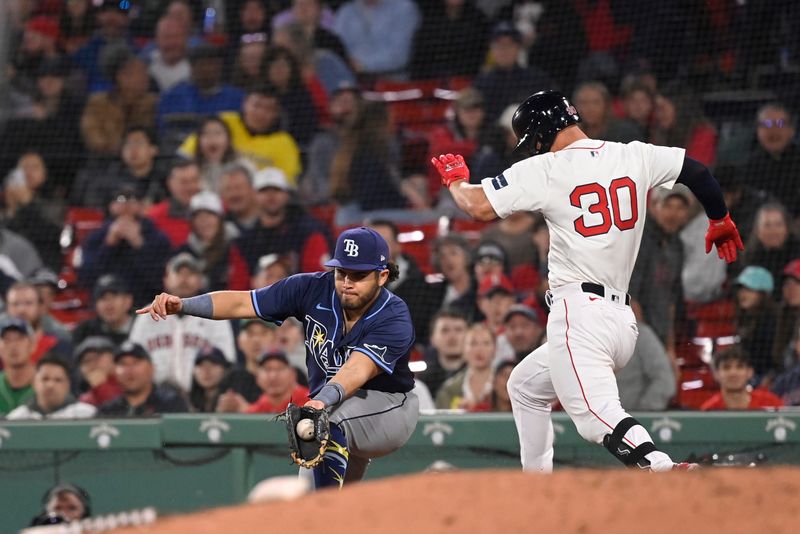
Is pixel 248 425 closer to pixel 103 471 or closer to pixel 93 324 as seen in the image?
pixel 103 471

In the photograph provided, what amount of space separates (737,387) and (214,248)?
3.48m

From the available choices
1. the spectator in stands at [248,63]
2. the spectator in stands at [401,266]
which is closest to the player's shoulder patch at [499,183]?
the spectator in stands at [401,266]

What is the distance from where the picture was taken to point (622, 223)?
4.68m

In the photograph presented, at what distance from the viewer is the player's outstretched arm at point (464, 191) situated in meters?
4.66

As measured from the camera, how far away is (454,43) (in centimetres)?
990

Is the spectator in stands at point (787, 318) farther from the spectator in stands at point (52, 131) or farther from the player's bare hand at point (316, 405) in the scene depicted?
the spectator in stands at point (52, 131)

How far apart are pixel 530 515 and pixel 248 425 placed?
3.28 m

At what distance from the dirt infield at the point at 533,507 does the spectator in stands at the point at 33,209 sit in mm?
5872

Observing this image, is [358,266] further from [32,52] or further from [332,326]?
[32,52]

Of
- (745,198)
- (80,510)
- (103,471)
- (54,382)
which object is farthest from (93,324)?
(745,198)

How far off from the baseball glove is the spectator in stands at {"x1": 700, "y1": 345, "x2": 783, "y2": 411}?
114 inches

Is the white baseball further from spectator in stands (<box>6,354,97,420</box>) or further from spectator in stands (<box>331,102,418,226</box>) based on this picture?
spectator in stands (<box>331,102,418,226</box>)

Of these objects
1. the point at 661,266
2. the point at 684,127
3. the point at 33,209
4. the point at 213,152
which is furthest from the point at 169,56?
the point at 661,266

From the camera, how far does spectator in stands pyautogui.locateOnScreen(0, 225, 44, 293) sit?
8.72 m
